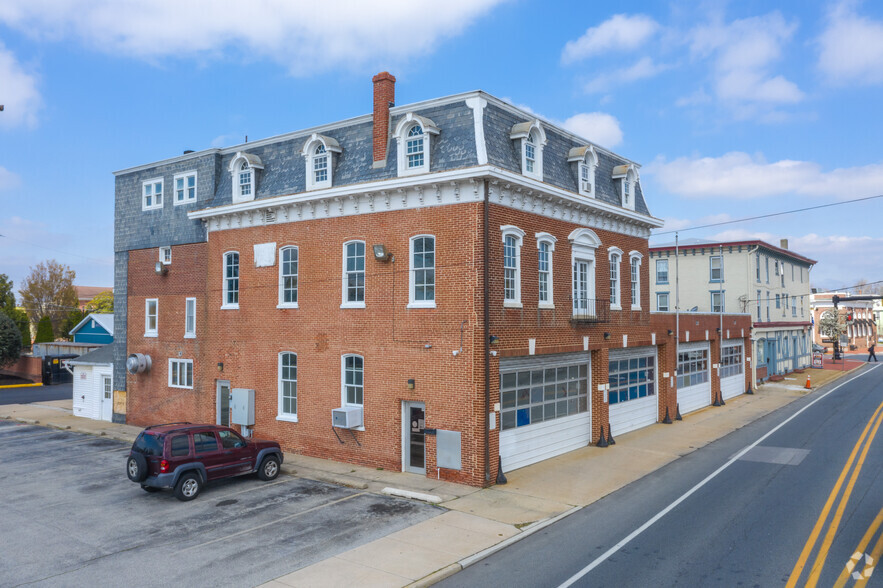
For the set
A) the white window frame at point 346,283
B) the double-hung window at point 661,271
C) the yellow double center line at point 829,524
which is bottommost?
the yellow double center line at point 829,524

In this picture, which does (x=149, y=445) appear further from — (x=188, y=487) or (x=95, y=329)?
(x=95, y=329)

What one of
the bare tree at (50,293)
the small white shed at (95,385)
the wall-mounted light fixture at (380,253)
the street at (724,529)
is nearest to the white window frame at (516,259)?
the wall-mounted light fixture at (380,253)

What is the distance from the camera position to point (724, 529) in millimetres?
12266

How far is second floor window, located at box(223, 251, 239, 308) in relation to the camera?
2306cm

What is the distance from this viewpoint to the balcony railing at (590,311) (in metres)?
20.8

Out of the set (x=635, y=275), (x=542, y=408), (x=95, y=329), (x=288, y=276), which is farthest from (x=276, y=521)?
(x=95, y=329)

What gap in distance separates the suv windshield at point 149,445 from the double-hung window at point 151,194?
13.8 meters

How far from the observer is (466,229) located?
17.0 m

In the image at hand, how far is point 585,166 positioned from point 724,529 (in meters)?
13.4

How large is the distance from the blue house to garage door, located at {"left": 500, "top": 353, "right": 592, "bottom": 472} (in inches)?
1288

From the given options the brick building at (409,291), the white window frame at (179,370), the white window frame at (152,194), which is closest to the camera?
the brick building at (409,291)

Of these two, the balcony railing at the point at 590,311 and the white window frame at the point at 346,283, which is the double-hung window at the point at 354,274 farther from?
the balcony railing at the point at 590,311

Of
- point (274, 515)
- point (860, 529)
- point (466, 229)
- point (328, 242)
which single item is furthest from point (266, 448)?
point (860, 529)

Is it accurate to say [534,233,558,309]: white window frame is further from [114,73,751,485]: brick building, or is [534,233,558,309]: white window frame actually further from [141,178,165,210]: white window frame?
[141,178,165,210]: white window frame
